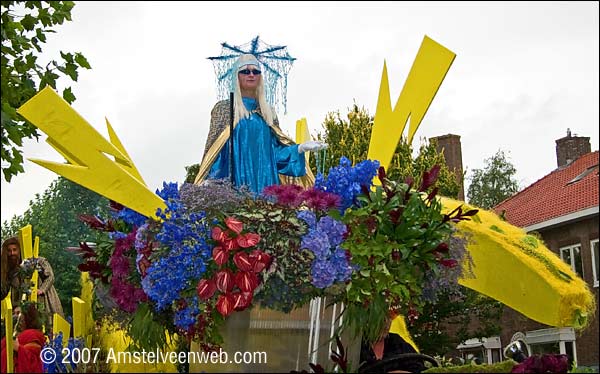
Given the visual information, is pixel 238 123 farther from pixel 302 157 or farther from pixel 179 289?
pixel 179 289

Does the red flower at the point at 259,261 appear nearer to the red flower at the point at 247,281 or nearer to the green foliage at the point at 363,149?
the red flower at the point at 247,281

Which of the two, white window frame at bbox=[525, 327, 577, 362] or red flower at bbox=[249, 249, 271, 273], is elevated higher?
red flower at bbox=[249, 249, 271, 273]

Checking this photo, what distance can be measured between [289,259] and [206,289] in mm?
554

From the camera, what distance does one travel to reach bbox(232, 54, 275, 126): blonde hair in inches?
277

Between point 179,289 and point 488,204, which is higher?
point 488,204

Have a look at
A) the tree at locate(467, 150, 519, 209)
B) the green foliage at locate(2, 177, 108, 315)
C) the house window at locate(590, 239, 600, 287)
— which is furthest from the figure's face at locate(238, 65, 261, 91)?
the tree at locate(467, 150, 519, 209)

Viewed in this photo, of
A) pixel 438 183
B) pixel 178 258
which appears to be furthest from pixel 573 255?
pixel 178 258

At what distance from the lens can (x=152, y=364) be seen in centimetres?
549

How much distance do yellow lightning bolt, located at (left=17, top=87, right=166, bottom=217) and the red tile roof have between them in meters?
13.4

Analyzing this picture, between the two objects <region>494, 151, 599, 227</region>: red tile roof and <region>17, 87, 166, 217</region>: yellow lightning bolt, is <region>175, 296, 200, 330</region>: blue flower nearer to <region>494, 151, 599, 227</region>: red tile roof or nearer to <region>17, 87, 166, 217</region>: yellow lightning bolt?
<region>17, 87, 166, 217</region>: yellow lightning bolt

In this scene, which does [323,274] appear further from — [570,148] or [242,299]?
[570,148]

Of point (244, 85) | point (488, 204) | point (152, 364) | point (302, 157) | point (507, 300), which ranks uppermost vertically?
point (488, 204)

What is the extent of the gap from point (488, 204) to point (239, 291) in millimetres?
30613

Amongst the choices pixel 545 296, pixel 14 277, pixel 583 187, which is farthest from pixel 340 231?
pixel 583 187
